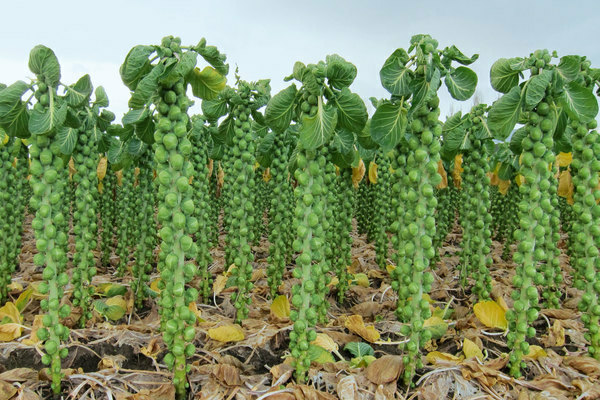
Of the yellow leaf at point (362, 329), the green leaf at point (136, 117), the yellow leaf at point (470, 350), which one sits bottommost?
the yellow leaf at point (470, 350)

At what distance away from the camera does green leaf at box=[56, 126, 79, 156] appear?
3.08 m

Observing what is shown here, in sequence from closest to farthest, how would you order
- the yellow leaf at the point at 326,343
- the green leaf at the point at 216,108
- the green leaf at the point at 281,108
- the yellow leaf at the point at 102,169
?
the green leaf at the point at 281,108, the yellow leaf at the point at 326,343, the green leaf at the point at 216,108, the yellow leaf at the point at 102,169

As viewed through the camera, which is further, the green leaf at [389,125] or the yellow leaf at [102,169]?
the yellow leaf at [102,169]

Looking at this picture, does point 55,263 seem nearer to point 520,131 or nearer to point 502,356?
point 502,356

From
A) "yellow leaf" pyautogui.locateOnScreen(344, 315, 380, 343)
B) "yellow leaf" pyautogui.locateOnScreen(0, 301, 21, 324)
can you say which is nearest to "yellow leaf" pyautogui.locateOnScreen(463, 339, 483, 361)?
"yellow leaf" pyautogui.locateOnScreen(344, 315, 380, 343)

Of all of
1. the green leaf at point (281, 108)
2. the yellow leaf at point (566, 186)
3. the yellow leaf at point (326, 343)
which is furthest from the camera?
the yellow leaf at point (566, 186)

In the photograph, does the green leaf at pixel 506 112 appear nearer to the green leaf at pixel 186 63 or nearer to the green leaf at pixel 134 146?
the green leaf at pixel 186 63

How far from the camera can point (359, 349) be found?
3.12 m

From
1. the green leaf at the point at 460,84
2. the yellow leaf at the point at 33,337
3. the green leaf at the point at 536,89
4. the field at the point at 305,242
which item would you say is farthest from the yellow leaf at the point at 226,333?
the green leaf at the point at 536,89

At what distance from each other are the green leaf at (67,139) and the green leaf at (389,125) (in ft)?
7.13

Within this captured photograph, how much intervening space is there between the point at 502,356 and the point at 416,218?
136 centimetres

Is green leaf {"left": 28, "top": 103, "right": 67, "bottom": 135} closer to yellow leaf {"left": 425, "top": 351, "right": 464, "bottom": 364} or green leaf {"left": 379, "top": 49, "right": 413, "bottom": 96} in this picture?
green leaf {"left": 379, "top": 49, "right": 413, "bottom": 96}

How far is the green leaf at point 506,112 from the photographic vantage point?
2869 mm

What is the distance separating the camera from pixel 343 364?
9.67 ft
